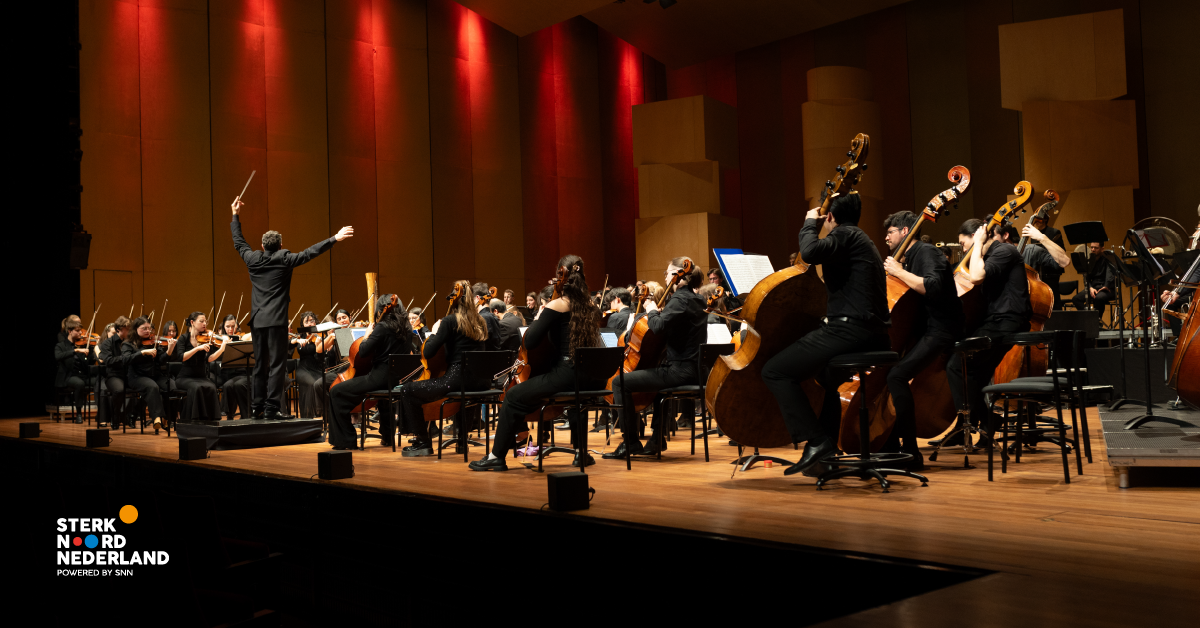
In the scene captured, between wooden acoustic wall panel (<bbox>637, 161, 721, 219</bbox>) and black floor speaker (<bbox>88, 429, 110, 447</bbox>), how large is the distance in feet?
27.3

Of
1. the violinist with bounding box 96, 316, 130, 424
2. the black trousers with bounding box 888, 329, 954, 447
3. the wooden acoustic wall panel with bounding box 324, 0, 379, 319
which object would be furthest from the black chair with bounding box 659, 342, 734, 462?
the wooden acoustic wall panel with bounding box 324, 0, 379, 319

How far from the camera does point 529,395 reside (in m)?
5.00

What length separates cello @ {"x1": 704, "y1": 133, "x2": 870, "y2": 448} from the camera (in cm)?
417

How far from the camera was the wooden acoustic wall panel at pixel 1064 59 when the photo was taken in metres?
10.1

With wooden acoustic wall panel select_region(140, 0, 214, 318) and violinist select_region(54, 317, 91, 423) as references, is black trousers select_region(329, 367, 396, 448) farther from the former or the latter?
wooden acoustic wall panel select_region(140, 0, 214, 318)

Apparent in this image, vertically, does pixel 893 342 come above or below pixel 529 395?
above

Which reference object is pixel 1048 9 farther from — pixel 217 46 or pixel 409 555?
pixel 409 555

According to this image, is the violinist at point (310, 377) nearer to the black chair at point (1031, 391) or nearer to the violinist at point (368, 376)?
the violinist at point (368, 376)

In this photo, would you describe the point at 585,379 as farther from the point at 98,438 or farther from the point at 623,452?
the point at 98,438

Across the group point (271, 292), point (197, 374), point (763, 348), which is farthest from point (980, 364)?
point (197, 374)

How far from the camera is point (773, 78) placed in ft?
47.6

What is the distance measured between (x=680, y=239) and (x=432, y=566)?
9594 mm

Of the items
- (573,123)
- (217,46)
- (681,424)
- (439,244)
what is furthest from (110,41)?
(681,424)

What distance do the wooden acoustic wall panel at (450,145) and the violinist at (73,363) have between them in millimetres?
4613
